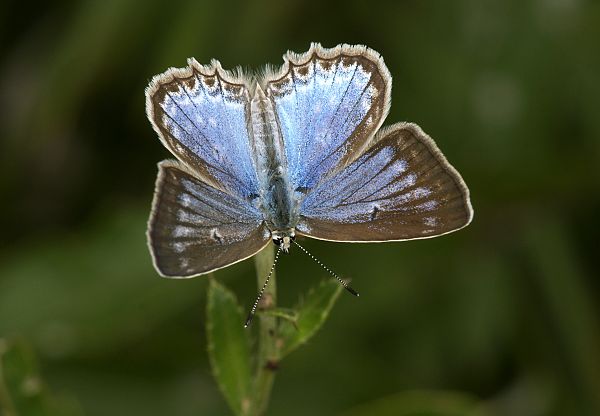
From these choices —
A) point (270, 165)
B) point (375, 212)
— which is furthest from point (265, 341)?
point (270, 165)

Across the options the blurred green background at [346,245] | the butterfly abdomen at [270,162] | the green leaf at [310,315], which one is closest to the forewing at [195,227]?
the butterfly abdomen at [270,162]

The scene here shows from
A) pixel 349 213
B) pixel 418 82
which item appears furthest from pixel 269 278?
pixel 418 82

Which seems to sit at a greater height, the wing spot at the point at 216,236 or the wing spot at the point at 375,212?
the wing spot at the point at 216,236

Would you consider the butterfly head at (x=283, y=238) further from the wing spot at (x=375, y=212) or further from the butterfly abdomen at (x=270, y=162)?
the wing spot at (x=375, y=212)

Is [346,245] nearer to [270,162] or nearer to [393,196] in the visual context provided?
[270,162]

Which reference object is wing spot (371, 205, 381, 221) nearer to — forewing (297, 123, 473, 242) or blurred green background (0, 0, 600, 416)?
forewing (297, 123, 473, 242)
